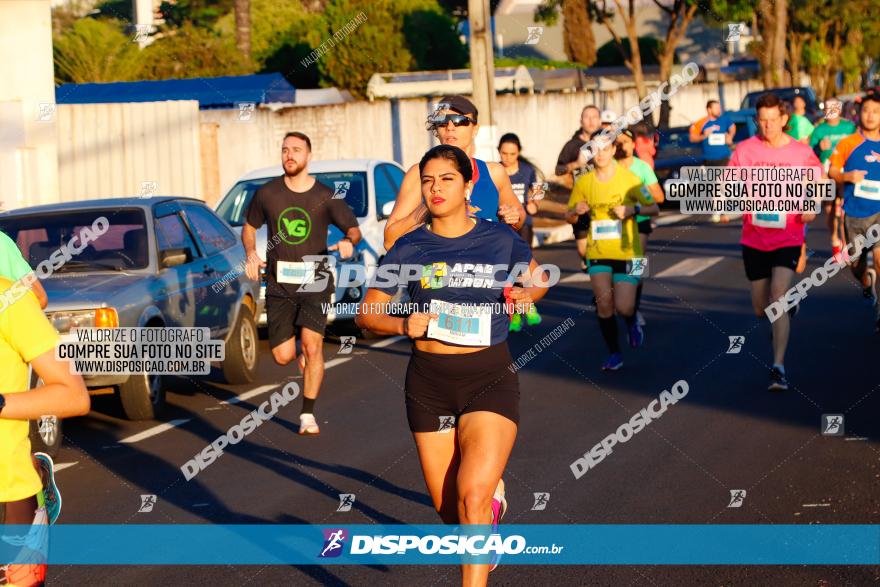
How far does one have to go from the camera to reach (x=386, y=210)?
14.8 meters

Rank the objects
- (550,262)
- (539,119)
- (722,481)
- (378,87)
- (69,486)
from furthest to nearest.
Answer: (378,87), (539,119), (550,262), (69,486), (722,481)

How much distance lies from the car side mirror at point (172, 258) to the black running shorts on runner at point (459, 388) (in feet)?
19.4

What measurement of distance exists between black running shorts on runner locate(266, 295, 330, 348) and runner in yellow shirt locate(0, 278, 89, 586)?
638 cm

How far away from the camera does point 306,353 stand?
35.1 ft

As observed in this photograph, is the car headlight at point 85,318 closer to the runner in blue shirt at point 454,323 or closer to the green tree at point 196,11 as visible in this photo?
the runner in blue shirt at point 454,323

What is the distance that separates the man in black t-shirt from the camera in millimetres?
10680

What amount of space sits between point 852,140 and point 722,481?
16.5ft

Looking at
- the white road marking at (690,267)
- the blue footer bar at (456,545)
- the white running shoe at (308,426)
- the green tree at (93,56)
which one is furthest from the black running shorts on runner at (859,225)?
the green tree at (93,56)

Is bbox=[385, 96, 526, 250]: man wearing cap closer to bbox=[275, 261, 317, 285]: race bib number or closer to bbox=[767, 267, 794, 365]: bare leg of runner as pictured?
bbox=[275, 261, 317, 285]: race bib number

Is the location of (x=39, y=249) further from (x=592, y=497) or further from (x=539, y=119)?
(x=539, y=119)

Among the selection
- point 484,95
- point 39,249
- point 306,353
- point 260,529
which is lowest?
point 260,529

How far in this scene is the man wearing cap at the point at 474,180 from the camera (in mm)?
7543

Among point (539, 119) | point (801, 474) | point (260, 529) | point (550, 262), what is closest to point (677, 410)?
point (801, 474)

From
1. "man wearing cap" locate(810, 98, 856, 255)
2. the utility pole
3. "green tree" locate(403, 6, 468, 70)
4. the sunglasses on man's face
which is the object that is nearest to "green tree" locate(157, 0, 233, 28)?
"green tree" locate(403, 6, 468, 70)
